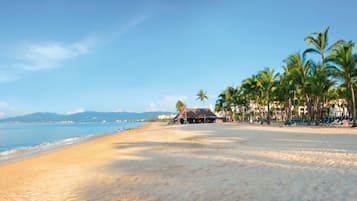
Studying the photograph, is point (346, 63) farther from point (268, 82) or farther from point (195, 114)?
point (195, 114)

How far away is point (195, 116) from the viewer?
178 feet

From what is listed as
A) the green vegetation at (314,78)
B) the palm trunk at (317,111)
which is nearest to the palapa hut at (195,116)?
the green vegetation at (314,78)

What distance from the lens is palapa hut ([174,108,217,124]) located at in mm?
54344

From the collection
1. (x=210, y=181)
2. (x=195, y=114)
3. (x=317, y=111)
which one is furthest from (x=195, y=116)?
(x=210, y=181)

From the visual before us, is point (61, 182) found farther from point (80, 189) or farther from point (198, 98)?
point (198, 98)

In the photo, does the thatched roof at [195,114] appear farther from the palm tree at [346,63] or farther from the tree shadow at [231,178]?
the tree shadow at [231,178]

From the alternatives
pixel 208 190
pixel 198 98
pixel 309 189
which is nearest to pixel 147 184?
pixel 208 190

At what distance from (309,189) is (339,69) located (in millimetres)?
19831

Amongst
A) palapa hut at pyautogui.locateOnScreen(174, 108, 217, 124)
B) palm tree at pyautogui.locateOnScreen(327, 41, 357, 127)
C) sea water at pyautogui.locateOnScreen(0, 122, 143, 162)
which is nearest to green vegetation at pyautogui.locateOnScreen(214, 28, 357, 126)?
palm tree at pyautogui.locateOnScreen(327, 41, 357, 127)

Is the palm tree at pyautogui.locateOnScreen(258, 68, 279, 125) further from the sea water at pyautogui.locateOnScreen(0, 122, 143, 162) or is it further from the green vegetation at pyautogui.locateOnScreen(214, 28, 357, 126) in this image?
the sea water at pyautogui.locateOnScreen(0, 122, 143, 162)

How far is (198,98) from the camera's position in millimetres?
74688

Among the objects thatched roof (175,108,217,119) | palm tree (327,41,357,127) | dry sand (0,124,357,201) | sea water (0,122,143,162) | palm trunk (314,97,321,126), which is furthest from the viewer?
thatched roof (175,108,217,119)

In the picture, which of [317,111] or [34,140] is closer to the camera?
[317,111]

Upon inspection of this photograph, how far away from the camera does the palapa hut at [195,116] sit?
178 feet
